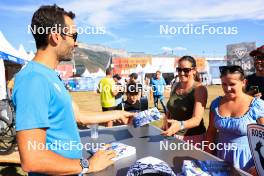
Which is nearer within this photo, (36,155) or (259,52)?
(36,155)

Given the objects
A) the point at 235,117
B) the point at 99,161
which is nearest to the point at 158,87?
the point at 235,117

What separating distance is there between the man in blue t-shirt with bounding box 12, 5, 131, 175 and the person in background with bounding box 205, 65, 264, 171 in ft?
4.49

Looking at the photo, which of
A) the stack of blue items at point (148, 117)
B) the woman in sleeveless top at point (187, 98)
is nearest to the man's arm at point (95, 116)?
the stack of blue items at point (148, 117)

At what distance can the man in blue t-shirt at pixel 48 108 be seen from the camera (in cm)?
135

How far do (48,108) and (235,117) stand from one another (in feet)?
6.17

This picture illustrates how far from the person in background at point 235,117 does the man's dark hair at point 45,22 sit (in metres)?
1.81

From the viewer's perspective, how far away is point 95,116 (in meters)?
2.81

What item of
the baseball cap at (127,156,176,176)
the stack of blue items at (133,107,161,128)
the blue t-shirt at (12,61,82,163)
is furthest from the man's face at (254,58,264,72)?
the blue t-shirt at (12,61,82,163)

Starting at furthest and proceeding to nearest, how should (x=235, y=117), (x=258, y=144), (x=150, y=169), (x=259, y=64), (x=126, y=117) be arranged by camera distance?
(x=259, y=64) < (x=126, y=117) < (x=235, y=117) < (x=258, y=144) < (x=150, y=169)

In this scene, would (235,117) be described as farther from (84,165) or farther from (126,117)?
(84,165)

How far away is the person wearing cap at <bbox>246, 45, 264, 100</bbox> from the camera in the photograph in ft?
12.3

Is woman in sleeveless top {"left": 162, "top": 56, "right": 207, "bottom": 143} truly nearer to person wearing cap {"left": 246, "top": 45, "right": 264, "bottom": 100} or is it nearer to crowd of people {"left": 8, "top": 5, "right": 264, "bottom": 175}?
crowd of people {"left": 8, "top": 5, "right": 264, "bottom": 175}

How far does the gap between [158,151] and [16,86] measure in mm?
1526

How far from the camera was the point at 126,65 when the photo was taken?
38.9 metres
